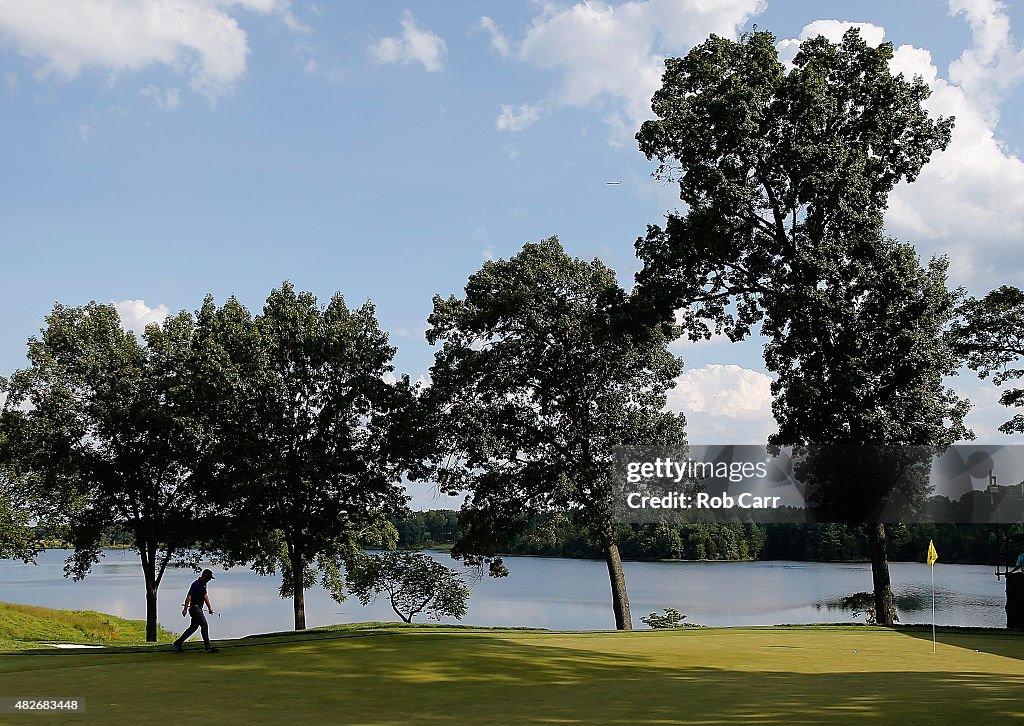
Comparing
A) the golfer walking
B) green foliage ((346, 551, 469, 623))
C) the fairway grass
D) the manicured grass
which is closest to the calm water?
the manicured grass

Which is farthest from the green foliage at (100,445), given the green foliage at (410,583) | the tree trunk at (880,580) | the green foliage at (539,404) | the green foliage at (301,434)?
the tree trunk at (880,580)

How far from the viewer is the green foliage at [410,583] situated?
36.2 meters

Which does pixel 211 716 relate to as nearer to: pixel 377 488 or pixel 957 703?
pixel 957 703

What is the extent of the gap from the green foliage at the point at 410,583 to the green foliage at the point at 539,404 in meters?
4.49

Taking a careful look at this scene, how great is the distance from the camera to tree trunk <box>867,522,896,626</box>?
2788 centimetres

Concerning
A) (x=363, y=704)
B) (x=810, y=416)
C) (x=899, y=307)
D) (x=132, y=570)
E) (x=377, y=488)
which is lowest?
(x=132, y=570)

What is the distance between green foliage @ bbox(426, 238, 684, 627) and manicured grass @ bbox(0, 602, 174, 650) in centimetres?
1834

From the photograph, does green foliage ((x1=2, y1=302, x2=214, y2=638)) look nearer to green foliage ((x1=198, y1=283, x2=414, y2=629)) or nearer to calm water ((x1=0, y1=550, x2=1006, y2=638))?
green foliage ((x1=198, y1=283, x2=414, y2=629))

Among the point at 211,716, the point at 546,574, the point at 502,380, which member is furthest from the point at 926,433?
the point at 546,574

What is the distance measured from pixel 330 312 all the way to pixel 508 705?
2568 centimetres

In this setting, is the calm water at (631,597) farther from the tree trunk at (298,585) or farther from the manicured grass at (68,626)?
the tree trunk at (298,585)

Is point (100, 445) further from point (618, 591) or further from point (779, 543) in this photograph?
point (779, 543)

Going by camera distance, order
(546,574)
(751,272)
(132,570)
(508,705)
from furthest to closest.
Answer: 1. (132,570)
2. (546,574)
3. (751,272)
4. (508,705)

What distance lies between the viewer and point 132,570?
140 metres
